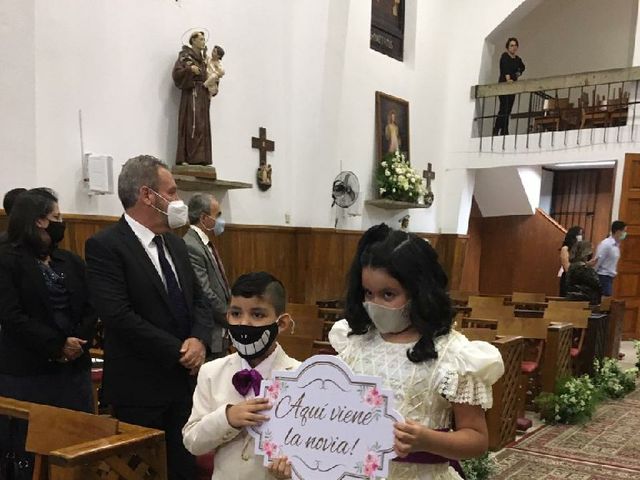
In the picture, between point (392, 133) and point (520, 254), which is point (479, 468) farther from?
point (520, 254)

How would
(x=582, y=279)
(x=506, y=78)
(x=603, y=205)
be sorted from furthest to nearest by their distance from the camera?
1. (x=603, y=205)
2. (x=506, y=78)
3. (x=582, y=279)

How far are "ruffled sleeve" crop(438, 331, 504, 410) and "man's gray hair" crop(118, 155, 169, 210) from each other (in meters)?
1.45

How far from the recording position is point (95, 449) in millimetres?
1724

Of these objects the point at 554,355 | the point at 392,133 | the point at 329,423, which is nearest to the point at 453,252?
the point at 392,133

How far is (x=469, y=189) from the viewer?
10727 millimetres

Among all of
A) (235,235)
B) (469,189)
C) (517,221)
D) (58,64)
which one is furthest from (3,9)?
(517,221)

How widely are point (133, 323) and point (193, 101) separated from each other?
14.2ft

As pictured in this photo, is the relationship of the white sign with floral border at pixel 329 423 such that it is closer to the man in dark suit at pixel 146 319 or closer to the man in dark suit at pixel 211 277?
the man in dark suit at pixel 146 319

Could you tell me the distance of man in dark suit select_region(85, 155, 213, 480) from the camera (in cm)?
225

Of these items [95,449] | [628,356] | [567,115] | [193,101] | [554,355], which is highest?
[567,115]

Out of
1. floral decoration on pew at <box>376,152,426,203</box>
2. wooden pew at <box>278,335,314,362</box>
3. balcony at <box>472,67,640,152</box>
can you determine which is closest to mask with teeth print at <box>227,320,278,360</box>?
wooden pew at <box>278,335,314,362</box>

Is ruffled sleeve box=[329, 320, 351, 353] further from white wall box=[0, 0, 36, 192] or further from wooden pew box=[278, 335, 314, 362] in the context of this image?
white wall box=[0, 0, 36, 192]

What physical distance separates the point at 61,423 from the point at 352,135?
6.96 meters

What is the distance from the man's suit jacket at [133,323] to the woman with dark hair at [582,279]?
5.47 m
